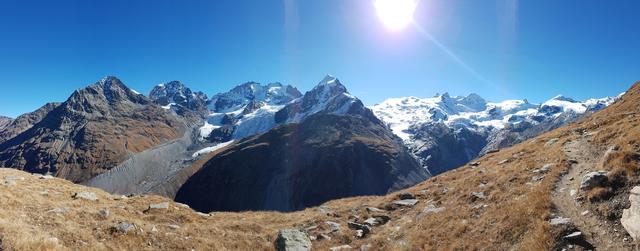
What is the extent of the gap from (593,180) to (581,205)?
161 cm

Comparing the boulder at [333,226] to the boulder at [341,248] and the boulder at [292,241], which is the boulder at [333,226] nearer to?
the boulder at [292,241]

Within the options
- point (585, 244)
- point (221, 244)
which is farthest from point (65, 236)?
point (585, 244)

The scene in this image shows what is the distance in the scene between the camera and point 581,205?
15.9m

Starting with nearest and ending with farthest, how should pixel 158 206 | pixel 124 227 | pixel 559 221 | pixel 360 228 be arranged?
pixel 559 221
pixel 124 227
pixel 360 228
pixel 158 206

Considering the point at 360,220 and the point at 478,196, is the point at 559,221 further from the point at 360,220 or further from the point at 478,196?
the point at 360,220

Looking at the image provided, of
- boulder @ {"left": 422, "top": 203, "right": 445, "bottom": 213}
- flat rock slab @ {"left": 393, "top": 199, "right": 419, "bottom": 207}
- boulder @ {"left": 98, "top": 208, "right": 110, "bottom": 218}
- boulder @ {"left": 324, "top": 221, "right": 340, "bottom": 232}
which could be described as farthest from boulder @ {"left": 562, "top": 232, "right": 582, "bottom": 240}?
boulder @ {"left": 98, "top": 208, "right": 110, "bottom": 218}

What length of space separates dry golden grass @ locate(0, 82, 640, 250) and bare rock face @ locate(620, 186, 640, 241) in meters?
2.20

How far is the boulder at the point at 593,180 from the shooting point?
1639 centimetres

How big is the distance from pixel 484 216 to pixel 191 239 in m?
15.4

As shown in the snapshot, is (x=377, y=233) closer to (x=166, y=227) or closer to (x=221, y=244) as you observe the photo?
(x=221, y=244)

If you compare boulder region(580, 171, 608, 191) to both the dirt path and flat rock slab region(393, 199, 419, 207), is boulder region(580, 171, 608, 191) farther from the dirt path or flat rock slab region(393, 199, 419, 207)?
flat rock slab region(393, 199, 419, 207)

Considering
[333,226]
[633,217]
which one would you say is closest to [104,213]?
[333,226]

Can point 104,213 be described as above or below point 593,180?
below

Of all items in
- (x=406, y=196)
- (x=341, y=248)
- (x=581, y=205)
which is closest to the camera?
(x=581, y=205)
